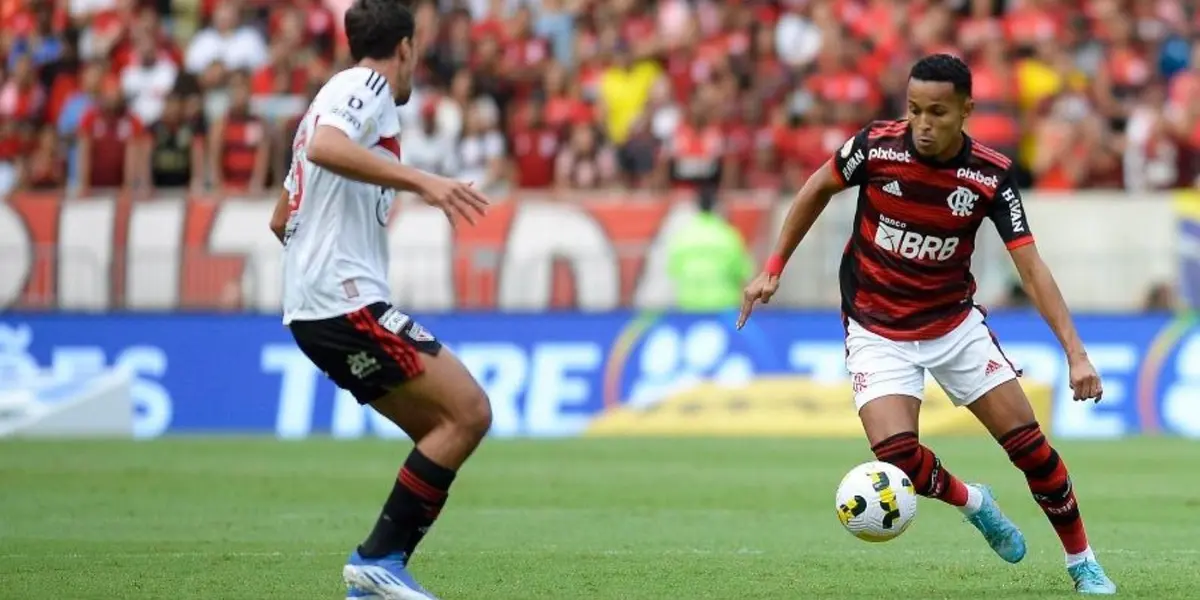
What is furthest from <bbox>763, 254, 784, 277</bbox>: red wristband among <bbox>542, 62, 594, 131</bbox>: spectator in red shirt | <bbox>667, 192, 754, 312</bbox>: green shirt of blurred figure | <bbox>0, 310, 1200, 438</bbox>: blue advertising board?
<bbox>542, 62, 594, 131</bbox>: spectator in red shirt

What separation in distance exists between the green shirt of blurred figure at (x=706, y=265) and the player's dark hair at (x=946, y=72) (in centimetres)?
1219

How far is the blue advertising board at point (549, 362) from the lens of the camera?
19.9 m

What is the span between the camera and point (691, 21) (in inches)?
1005

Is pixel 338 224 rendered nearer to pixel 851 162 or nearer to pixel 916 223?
pixel 851 162

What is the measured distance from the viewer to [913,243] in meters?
9.05

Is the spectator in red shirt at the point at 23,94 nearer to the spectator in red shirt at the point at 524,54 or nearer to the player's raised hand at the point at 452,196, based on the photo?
the spectator in red shirt at the point at 524,54

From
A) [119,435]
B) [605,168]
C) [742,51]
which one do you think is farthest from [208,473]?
[742,51]

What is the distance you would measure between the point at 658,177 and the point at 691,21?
3.08 metres

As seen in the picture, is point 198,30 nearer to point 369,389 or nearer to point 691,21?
point 691,21

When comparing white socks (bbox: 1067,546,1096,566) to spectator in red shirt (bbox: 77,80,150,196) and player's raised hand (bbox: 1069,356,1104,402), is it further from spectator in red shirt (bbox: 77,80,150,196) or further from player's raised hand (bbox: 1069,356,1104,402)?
spectator in red shirt (bbox: 77,80,150,196)

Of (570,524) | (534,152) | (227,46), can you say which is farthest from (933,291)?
(227,46)

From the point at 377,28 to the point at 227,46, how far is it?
1802 cm

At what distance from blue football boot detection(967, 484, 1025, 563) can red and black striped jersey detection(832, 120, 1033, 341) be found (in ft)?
2.70

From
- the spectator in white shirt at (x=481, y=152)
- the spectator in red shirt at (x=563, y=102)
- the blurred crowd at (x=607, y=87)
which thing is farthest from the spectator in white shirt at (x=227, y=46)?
the spectator in red shirt at (x=563, y=102)
